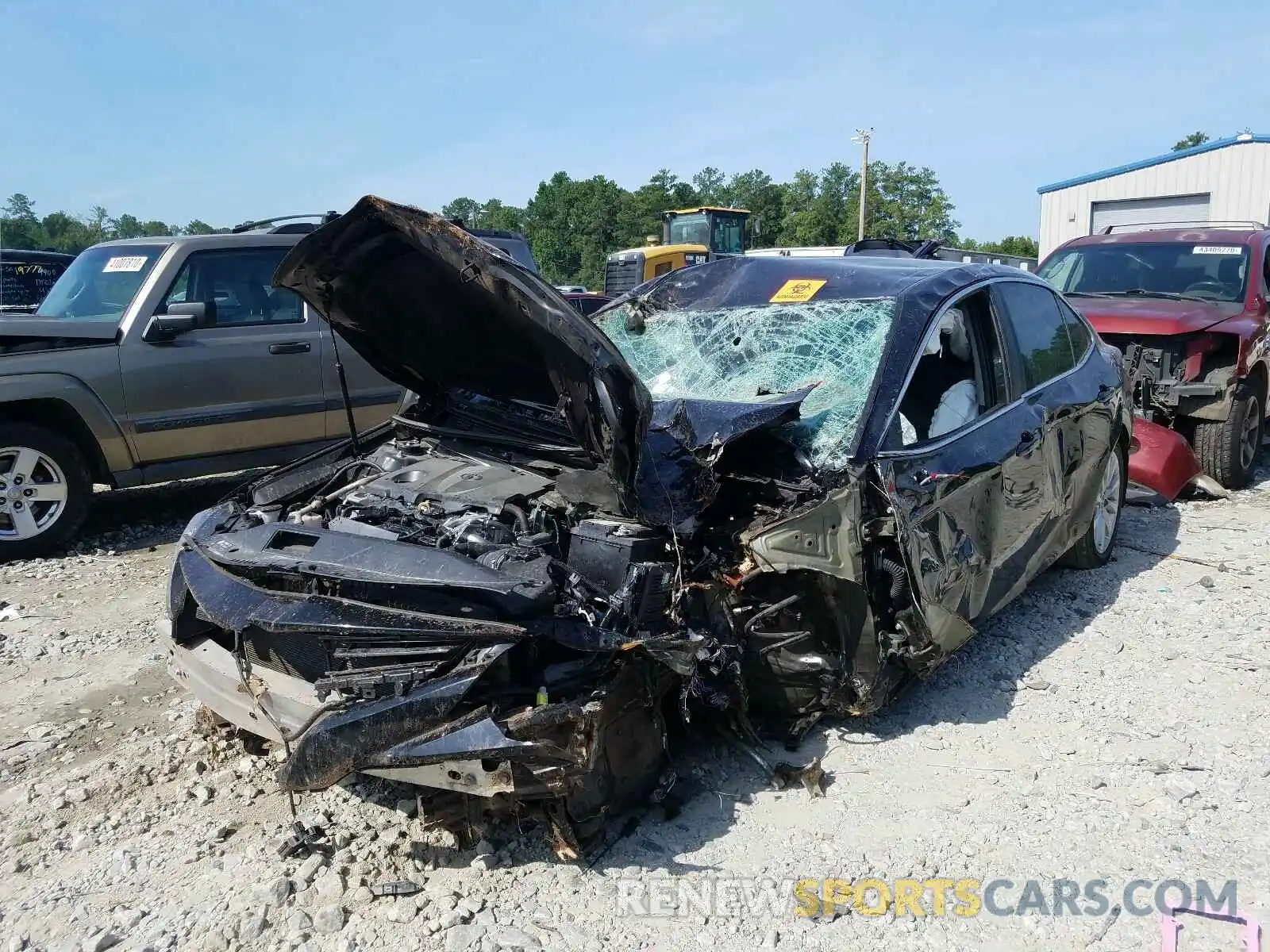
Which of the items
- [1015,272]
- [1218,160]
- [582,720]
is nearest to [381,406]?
[1015,272]

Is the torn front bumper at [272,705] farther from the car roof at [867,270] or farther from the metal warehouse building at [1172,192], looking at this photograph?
the metal warehouse building at [1172,192]

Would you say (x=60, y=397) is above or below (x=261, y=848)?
above

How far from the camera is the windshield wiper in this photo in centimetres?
762

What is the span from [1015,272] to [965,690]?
202 cm

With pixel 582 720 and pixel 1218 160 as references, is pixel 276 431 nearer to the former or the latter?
pixel 582 720

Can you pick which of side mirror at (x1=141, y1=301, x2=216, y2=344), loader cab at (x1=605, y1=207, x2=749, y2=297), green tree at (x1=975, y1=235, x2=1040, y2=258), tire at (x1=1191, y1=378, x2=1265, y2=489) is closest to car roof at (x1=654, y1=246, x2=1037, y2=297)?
side mirror at (x1=141, y1=301, x2=216, y2=344)

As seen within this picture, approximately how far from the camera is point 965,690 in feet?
12.8

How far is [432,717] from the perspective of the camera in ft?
8.23

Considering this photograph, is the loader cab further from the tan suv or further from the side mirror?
the side mirror

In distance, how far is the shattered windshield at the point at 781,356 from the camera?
11.3 ft

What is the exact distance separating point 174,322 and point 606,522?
13.8ft

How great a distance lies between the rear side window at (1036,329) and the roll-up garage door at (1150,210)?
17.5 meters

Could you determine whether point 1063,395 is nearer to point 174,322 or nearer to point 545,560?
point 545,560

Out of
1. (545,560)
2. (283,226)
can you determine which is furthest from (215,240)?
(545,560)
